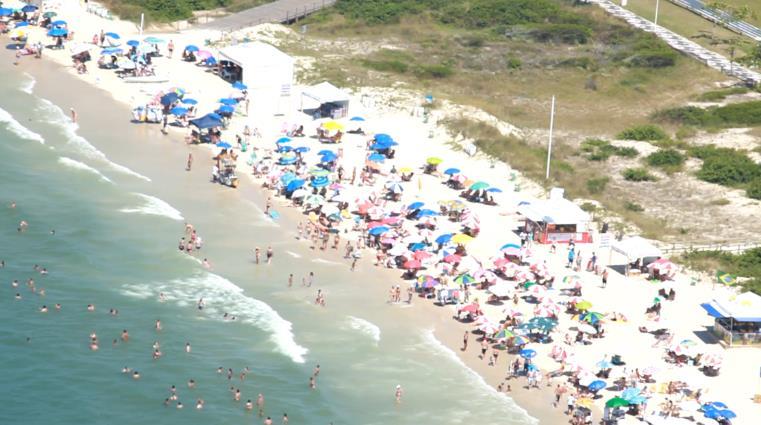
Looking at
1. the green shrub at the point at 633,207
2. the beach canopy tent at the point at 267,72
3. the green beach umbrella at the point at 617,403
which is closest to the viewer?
the green beach umbrella at the point at 617,403

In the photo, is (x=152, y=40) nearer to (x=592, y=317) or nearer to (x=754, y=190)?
(x=754, y=190)

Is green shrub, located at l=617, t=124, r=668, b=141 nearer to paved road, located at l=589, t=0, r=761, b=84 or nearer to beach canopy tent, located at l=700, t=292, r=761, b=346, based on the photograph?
paved road, located at l=589, t=0, r=761, b=84

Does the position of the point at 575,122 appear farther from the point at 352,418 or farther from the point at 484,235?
the point at 352,418

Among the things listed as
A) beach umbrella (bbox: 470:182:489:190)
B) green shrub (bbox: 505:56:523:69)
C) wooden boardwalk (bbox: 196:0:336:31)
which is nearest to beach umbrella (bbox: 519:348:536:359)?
beach umbrella (bbox: 470:182:489:190)

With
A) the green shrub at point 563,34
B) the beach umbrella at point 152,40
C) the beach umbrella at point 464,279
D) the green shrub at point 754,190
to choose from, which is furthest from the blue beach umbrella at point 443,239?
the green shrub at point 563,34

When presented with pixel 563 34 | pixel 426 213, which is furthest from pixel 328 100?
pixel 563 34

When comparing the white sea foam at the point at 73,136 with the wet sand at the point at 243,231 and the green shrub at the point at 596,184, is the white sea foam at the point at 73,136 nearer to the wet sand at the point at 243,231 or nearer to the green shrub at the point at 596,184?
the wet sand at the point at 243,231

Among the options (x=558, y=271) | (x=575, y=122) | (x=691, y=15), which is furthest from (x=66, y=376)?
(x=691, y=15)
